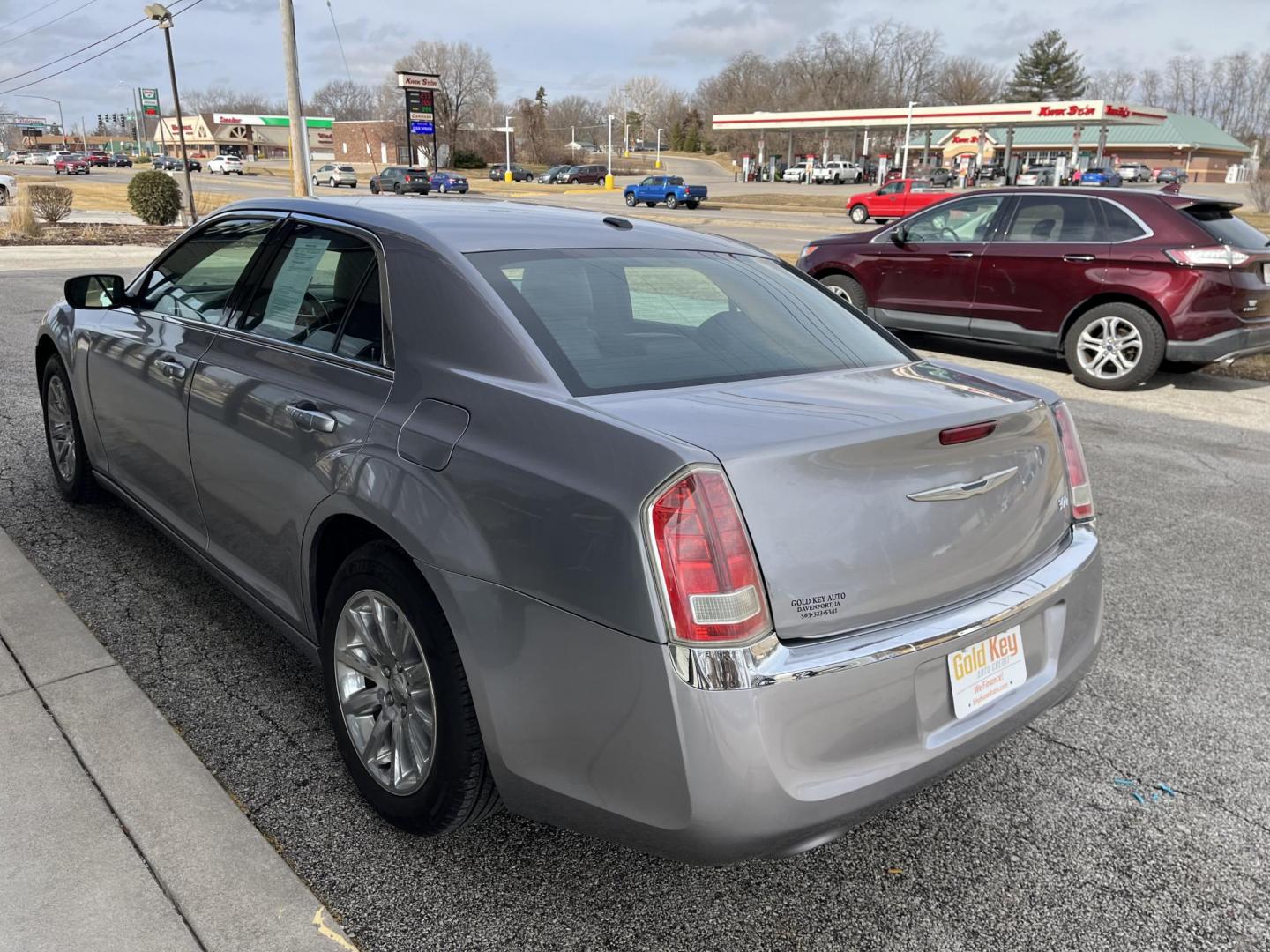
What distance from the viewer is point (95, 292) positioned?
14.1ft

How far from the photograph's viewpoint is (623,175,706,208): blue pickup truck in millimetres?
45312

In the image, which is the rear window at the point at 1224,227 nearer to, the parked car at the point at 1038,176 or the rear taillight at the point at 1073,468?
the rear taillight at the point at 1073,468

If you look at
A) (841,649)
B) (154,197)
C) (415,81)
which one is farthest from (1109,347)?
(415,81)

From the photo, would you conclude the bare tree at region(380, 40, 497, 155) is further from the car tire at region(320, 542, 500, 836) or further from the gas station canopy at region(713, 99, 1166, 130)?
the car tire at region(320, 542, 500, 836)

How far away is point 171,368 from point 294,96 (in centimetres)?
2121

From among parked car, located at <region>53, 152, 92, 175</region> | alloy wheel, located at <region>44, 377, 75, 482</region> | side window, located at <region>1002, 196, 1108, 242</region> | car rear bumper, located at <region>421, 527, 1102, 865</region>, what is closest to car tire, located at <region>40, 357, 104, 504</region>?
alloy wheel, located at <region>44, 377, 75, 482</region>

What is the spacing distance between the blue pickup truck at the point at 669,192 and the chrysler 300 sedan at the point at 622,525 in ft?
143

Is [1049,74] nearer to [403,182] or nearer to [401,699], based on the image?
[403,182]

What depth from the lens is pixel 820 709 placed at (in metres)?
2.01

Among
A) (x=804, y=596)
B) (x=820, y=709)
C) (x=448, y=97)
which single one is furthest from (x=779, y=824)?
(x=448, y=97)

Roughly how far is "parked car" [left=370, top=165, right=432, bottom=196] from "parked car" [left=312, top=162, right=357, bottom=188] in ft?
30.7

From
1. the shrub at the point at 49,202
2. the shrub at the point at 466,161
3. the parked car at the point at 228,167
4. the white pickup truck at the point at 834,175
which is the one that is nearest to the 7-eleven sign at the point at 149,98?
the parked car at the point at 228,167

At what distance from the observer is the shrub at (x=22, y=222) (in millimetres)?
23812

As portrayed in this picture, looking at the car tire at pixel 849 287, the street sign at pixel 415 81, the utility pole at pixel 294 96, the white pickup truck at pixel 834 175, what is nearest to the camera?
the car tire at pixel 849 287
